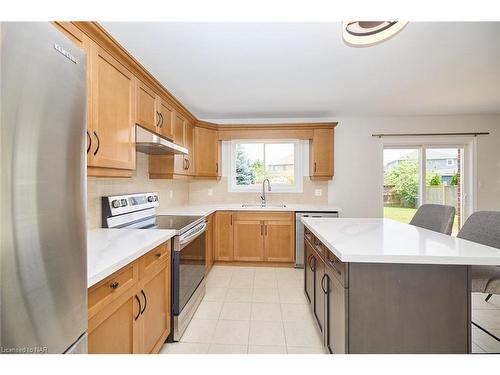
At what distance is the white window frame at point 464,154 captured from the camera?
393 centimetres

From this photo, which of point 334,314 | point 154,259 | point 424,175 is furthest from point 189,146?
point 424,175

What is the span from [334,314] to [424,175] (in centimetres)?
382

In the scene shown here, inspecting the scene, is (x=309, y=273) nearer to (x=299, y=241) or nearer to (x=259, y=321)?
(x=259, y=321)

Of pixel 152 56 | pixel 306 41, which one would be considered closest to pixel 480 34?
pixel 306 41

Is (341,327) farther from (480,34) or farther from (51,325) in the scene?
(480,34)

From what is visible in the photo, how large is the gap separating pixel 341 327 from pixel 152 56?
257cm

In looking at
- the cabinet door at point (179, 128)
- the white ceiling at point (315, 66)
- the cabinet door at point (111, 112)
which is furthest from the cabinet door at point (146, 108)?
the cabinet door at point (179, 128)

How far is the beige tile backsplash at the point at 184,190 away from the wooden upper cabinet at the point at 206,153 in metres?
0.37

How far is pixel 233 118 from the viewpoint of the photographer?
408 cm

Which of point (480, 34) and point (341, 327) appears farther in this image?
point (480, 34)

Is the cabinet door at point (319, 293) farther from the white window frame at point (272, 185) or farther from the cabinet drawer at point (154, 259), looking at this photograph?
the white window frame at point (272, 185)

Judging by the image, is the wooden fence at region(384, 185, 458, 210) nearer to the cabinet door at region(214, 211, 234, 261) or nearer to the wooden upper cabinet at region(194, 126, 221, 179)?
the cabinet door at region(214, 211, 234, 261)
